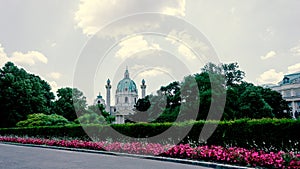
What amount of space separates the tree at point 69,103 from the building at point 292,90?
1814 inches

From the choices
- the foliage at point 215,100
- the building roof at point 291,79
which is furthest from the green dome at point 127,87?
the foliage at point 215,100

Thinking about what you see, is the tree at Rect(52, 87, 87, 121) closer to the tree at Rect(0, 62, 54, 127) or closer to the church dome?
the tree at Rect(0, 62, 54, 127)

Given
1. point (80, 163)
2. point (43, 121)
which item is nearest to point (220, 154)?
point (80, 163)

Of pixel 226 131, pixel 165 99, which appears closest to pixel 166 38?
pixel 226 131

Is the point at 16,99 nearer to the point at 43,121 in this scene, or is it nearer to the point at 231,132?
the point at 43,121

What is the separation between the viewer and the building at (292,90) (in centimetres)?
6931

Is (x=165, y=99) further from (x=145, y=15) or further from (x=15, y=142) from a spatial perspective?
(x=145, y=15)

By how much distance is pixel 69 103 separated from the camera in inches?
2437

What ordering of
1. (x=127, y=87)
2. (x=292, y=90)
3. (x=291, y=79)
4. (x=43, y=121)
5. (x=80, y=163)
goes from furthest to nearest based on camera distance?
(x=127, y=87)
(x=291, y=79)
(x=292, y=90)
(x=43, y=121)
(x=80, y=163)

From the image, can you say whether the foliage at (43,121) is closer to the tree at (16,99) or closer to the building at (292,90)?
the tree at (16,99)

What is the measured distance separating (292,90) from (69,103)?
49811 millimetres

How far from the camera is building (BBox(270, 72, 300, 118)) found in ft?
227

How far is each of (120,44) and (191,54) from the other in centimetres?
390

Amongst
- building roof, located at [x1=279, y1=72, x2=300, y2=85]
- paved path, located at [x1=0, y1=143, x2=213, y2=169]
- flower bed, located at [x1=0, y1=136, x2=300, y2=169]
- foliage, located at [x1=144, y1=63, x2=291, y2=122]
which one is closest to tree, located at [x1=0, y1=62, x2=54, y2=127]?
foliage, located at [x1=144, y1=63, x2=291, y2=122]
